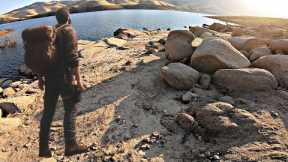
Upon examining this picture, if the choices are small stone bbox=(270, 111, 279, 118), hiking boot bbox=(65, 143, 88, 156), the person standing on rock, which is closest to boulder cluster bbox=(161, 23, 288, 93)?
small stone bbox=(270, 111, 279, 118)

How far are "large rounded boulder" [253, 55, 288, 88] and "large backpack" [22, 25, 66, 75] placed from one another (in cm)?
1015

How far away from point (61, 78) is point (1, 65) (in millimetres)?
28585

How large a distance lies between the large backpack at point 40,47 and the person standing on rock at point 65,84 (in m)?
0.20

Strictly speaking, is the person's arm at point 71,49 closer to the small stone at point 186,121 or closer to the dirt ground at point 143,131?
the dirt ground at point 143,131

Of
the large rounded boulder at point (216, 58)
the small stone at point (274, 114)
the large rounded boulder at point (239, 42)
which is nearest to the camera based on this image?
the small stone at point (274, 114)

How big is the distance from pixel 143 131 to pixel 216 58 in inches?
219

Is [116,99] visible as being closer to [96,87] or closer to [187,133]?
[96,87]

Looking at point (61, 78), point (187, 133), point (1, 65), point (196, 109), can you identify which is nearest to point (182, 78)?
point (196, 109)

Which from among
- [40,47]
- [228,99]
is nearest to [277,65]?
[228,99]

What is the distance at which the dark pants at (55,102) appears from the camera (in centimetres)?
934

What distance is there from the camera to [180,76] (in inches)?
547

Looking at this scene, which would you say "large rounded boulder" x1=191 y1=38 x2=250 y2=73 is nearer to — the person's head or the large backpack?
the person's head

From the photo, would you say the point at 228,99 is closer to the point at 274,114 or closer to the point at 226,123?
the point at 274,114

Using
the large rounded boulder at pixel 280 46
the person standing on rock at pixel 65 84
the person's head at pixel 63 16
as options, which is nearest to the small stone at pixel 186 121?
the person standing on rock at pixel 65 84
